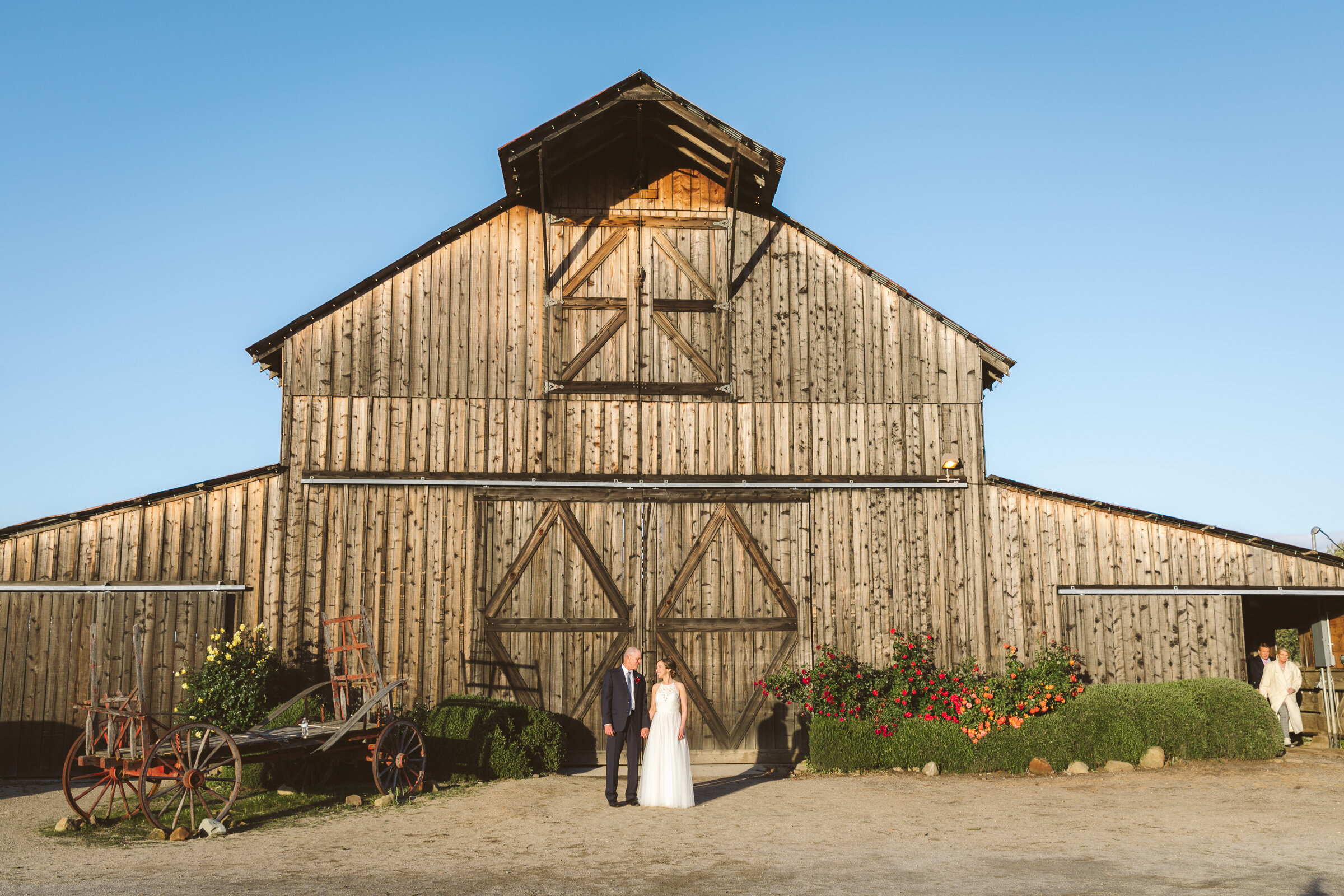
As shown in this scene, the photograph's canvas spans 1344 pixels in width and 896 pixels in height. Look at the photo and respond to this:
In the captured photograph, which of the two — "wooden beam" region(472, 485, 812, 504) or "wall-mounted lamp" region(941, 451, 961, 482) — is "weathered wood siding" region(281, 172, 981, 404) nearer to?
"wall-mounted lamp" region(941, 451, 961, 482)

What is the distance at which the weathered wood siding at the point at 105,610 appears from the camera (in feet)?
44.5

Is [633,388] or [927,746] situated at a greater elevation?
[633,388]

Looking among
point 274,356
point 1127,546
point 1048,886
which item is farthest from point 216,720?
point 1127,546

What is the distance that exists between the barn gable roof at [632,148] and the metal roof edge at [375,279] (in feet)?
0.03

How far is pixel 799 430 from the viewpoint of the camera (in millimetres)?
15656

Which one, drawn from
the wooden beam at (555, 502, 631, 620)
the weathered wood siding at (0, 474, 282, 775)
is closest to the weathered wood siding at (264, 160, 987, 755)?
the wooden beam at (555, 502, 631, 620)

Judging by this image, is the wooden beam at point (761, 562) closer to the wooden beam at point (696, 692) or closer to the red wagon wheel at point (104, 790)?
the wooden beam at point (696, 692)

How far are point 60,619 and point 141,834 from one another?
5.12m

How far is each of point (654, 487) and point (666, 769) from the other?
500 centimetres

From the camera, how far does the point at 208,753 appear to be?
386 inches

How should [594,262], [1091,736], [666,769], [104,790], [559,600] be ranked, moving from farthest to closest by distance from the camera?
[594,262] < [559,600] < [1091,736] < [666,769] < [104,790]

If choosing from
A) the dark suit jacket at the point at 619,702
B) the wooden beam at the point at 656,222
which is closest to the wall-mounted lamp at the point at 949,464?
the wooden beam at the point at 656,222

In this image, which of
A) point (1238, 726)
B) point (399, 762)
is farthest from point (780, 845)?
point (1238, 726)

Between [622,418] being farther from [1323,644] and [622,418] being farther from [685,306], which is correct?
[1323,644]
